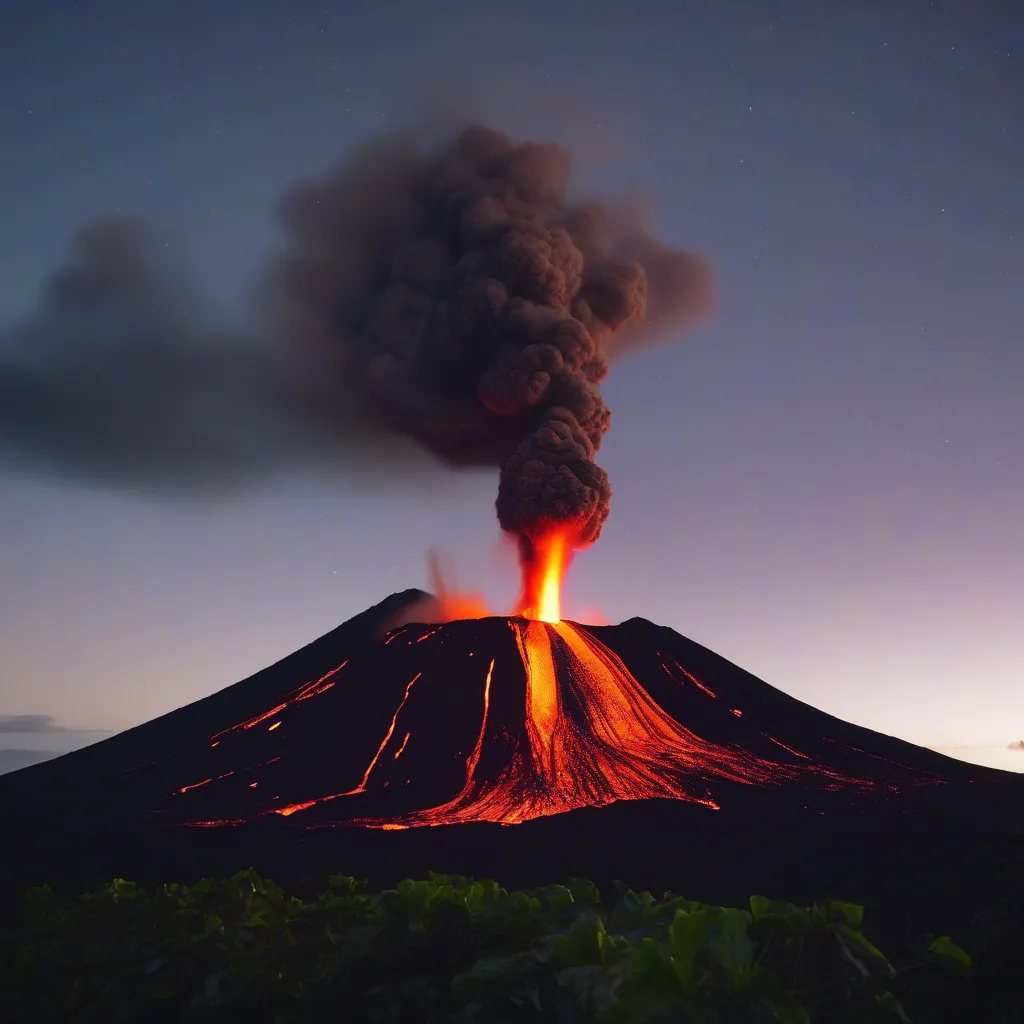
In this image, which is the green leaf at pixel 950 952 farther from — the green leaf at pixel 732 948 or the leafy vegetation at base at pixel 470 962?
the green leaf at pixel 732 948

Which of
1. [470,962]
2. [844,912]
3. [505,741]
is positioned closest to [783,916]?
[844,912]

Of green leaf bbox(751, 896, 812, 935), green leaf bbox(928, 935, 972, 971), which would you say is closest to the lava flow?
green leaf bbox(751, 896, 812, 935)

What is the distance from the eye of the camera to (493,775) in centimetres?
3575

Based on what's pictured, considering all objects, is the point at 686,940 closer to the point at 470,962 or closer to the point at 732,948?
the point at 732,948

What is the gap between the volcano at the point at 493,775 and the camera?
89.7ft

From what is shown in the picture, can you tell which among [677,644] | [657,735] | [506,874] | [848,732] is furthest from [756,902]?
[677,644]

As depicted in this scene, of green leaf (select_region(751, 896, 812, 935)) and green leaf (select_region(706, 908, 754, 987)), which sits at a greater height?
green leaf (select_region(751, 896, 812, 935))

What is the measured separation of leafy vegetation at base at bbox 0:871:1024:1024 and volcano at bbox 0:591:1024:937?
1964cm

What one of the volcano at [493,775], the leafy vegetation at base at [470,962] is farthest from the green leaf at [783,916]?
the volcano at [493,775]

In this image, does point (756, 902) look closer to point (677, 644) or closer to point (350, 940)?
point (350, 940)

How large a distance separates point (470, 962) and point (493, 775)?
31.7m

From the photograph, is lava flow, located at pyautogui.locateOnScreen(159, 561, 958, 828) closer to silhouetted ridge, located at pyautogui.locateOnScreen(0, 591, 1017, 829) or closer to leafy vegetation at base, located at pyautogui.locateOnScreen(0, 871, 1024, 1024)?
silhouetted ridge, located at pyautogui.locateOnScreen(0, 591, 1017, 829)

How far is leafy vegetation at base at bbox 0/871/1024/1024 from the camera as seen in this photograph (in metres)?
3.56

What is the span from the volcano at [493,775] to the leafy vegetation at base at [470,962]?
19641mm
